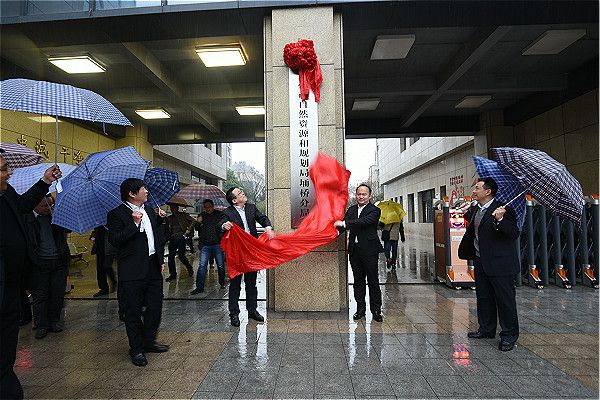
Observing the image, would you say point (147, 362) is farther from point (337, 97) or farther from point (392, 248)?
point (392, 248)

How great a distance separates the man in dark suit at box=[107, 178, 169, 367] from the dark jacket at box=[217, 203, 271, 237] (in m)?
1.38

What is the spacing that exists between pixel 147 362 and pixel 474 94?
39.5 ft

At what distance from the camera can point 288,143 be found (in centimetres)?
610

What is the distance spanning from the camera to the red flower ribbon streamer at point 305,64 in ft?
19.4

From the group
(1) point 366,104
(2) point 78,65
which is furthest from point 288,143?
(1) point 366,104

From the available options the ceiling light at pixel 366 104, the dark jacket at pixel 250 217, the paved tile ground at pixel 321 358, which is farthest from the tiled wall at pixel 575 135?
the dark jacket at pixel 250 217

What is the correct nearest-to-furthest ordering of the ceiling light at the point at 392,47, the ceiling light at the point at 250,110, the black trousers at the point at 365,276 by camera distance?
the black trousers at the point at 365,276
the ceiling light at the point at 392,47
the ceiling light at the point at 250,110

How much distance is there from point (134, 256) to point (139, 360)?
1068 mm

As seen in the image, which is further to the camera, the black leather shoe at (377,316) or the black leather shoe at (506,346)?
the black leather shoe at (377,316)

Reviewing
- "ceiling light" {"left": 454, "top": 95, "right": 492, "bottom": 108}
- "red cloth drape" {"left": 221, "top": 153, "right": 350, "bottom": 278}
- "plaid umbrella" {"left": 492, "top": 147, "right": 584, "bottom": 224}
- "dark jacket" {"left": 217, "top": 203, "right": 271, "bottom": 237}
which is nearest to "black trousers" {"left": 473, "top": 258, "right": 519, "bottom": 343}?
"plaid umbrella" {"left": 492, "top": 147, "right": 584, "bottom": 224}

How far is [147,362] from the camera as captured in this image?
411 cm

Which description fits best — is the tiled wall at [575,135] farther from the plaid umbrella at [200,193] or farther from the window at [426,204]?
the window at [426,204]

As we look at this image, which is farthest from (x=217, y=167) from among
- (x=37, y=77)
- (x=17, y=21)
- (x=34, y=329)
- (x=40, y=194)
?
(x=40, y=194)

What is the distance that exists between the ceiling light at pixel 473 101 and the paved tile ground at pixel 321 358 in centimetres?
849
